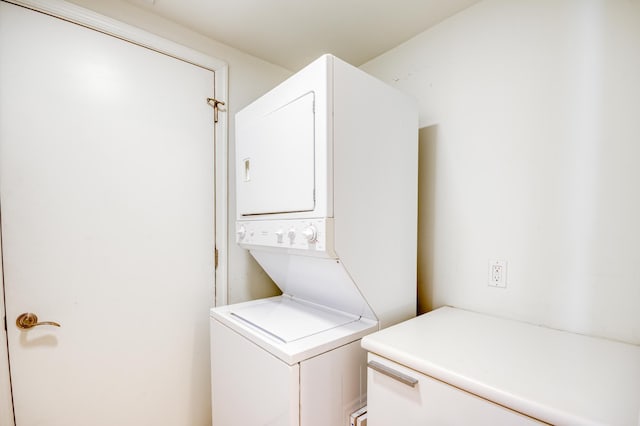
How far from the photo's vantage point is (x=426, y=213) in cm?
201

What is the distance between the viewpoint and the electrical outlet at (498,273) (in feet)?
5.38

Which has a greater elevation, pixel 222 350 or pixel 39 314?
pixel 39 314

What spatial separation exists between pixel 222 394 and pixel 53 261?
3.97 ft

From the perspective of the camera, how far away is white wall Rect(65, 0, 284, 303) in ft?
6.35

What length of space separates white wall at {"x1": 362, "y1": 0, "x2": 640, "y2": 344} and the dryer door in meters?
0.53

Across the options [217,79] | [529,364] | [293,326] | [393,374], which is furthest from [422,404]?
[217,79]

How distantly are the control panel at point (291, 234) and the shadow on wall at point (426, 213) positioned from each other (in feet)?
3.15

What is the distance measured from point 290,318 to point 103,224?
1239mm

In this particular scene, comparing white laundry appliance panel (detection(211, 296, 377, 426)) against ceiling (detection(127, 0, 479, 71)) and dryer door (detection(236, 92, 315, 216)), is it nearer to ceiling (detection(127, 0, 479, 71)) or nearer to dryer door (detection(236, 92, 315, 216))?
dryer door (detection(236, 92, 315, 216))

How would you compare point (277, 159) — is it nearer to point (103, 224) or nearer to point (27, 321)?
point (103, 224)

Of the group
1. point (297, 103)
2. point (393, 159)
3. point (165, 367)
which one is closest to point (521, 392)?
point (393, 159)

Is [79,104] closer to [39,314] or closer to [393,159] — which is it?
[39,314]

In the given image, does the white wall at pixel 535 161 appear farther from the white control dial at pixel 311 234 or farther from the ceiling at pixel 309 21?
the white control dial at pixel 311 234

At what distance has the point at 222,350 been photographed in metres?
1.74
